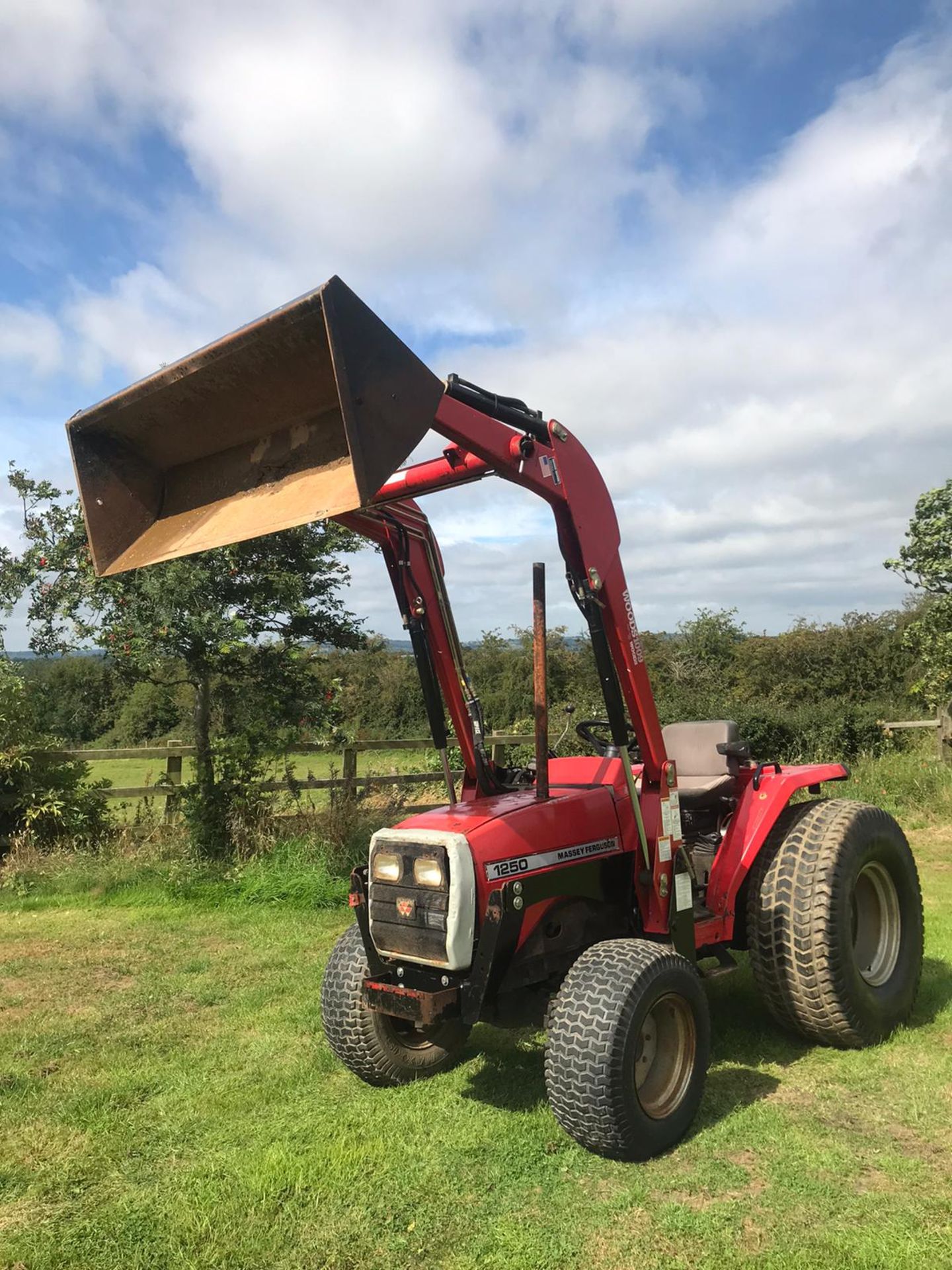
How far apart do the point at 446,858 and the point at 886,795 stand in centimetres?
934

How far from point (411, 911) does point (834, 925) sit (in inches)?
82.8

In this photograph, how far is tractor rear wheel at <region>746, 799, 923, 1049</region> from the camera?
14.4 ft

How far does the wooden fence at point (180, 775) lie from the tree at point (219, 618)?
458mm

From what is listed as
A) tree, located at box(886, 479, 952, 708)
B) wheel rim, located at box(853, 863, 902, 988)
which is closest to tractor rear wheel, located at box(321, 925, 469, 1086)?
wheel rim, located at box(853, 863, 902, 988)

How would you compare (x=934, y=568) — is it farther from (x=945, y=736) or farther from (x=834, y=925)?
(x=834, y=925)

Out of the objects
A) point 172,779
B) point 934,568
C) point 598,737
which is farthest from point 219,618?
point 934,568

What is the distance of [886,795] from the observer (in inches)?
446

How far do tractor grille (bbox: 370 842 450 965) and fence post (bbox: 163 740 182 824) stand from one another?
5.79 metres

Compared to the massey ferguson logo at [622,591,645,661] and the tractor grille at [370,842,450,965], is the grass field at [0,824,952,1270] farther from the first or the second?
the massey ferguson logo at [622,591,645,661]

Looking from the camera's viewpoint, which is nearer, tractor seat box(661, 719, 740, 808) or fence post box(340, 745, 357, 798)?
tractor seat box(661, 719, 740, 808)

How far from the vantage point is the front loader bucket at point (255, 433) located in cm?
292

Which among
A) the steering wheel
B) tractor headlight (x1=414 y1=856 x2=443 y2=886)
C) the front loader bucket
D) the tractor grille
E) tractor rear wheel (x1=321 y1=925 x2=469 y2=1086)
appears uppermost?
the front loader bucket

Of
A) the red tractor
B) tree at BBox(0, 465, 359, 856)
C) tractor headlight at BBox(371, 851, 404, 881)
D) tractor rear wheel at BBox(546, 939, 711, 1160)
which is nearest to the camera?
the red tractor

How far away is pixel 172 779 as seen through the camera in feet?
30.6
